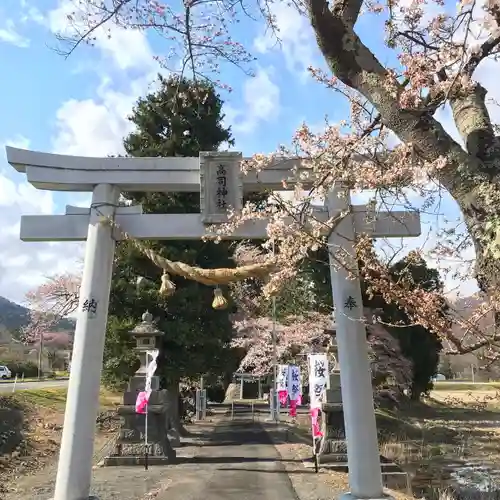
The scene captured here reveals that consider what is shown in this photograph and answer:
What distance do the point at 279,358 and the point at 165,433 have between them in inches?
486

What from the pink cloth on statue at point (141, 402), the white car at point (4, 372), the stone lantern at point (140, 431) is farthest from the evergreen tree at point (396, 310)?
the white car at point (4, 372)

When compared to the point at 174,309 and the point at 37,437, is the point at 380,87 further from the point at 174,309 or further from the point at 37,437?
the point at 37,437

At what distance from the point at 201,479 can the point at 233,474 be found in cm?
77

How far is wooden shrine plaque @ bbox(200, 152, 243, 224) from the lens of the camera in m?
6.76

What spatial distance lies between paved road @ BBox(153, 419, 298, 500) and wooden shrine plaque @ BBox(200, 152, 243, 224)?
4168 mm

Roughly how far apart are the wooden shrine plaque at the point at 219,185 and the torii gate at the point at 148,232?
1 cm

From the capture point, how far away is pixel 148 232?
700 centimetres

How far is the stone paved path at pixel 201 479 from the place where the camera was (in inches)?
314

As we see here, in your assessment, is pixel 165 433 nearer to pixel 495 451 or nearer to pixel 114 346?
pixel 114 346

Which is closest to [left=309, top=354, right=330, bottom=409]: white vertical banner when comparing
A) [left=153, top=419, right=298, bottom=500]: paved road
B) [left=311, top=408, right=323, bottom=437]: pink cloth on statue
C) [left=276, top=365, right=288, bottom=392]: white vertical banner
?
[left=311, top=408, right=323, bottom=437]: pink cloth on statue

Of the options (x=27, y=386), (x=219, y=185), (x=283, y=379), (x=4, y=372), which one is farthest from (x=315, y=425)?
(x=4, y=372)

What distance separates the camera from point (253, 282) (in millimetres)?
21922

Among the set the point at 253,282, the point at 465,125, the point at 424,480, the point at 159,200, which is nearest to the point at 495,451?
the point at 424,480

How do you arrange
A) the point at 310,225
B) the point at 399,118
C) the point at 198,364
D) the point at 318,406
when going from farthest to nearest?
the point at 198,364 → the point at 318,406 → the point at 310,225 → the point at 399,118
